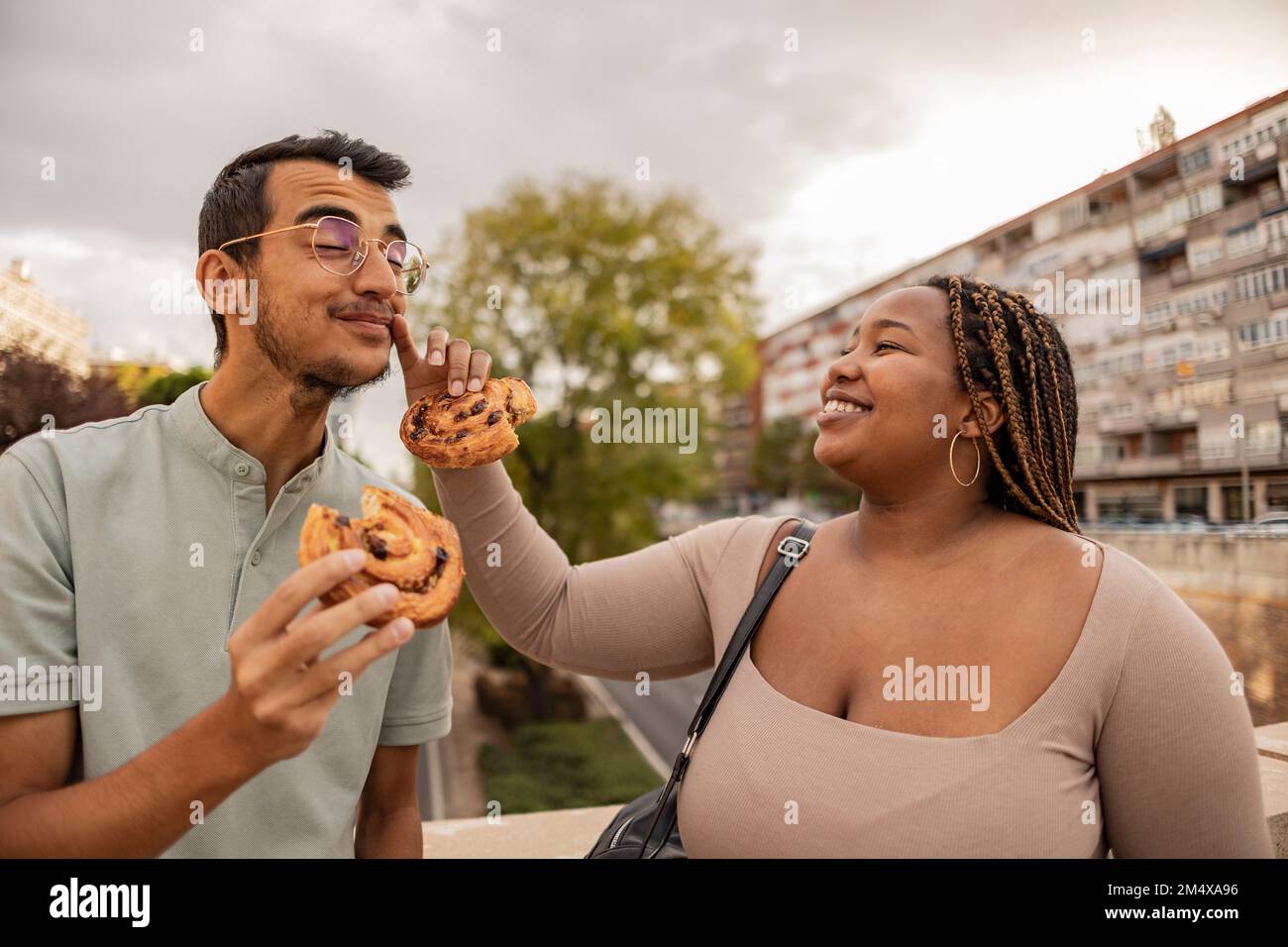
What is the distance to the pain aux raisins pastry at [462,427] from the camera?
6.68ft

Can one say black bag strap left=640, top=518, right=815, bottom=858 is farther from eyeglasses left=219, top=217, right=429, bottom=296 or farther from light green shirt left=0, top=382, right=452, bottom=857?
eyeglasses left=219, top=217, right=429, bottom=296

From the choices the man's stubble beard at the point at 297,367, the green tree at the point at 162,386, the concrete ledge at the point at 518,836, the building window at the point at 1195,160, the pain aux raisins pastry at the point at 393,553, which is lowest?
the concrete ledge at the point at 518,836

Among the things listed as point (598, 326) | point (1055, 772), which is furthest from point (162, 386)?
point (598, 326)

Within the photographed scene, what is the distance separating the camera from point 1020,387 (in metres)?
2.26

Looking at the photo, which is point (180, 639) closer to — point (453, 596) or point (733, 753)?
point (453, 596)

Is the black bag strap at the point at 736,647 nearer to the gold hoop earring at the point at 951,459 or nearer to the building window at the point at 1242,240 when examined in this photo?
the gold hoop earring at the point at 951,459

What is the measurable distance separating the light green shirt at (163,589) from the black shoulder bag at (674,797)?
73 cm

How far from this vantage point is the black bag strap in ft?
7.12

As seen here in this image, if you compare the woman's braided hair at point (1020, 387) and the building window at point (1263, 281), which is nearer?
the woman's braided hair at point (1020, 387)

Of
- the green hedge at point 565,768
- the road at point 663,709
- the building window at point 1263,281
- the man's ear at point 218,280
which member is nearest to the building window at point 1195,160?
the building window at point 1263,281

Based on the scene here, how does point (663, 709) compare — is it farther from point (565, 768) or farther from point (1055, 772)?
point (1055, 772)

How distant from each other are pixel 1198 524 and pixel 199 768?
4824mm

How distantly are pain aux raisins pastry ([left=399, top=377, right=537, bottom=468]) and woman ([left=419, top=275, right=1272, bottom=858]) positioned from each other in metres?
0.19

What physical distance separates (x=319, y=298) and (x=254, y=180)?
43 cm
